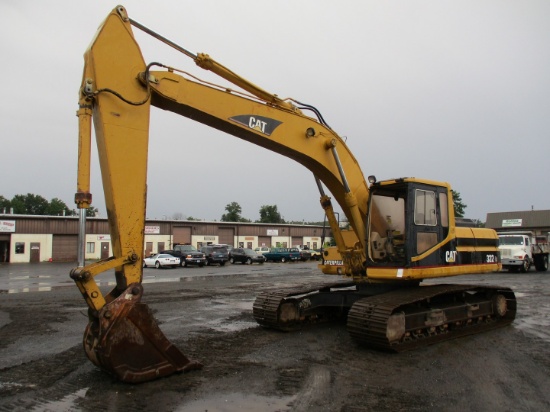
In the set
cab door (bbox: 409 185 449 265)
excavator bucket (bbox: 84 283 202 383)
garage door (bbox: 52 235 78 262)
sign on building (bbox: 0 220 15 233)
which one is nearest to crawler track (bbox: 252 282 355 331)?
cab door (bbox: 409 185 449 265)

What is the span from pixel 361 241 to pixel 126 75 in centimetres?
515

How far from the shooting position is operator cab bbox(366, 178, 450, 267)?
26.6 ft

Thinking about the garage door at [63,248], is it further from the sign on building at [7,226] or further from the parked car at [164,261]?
the parked car at [164,261]

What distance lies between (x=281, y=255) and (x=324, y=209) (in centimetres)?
3514

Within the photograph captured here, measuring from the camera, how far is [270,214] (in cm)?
13400

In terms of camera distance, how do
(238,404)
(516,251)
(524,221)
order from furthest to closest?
(524,221), (516,251), (238,404)

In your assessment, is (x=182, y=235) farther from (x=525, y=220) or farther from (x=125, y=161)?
(x=125, y=161)

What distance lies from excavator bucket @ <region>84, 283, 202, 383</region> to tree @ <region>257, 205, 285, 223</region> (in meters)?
127

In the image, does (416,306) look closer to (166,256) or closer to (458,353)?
(458,353)

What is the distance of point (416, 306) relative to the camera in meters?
8.38

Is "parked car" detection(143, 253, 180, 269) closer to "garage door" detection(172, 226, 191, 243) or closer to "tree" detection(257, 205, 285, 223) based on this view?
"garage door" detection(172, 226, 191, 243)

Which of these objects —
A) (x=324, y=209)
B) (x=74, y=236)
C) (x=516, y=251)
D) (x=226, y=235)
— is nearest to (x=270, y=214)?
(x=226, y=235)

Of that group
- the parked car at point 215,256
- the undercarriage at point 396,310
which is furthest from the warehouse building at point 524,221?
the undercarriage at point 396,310

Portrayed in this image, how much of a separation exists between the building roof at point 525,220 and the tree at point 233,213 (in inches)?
3160
